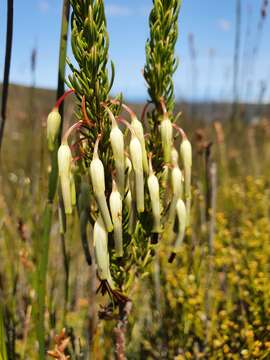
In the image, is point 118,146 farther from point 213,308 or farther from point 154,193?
point 213,308

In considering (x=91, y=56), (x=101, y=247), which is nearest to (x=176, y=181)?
(x=101, y=247)

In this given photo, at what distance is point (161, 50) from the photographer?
45.7 inches

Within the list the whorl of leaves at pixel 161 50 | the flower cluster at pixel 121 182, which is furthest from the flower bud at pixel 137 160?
the whorl of leaves at pixel 161 50

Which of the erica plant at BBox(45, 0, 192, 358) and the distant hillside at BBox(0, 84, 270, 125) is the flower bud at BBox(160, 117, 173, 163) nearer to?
the erica plant at BBox(45, 0, 192, 358)

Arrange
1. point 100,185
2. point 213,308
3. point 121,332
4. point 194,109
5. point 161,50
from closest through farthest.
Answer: point 100,185 < point 161,50 < point 121,332 < point 213,308 < point 194,109

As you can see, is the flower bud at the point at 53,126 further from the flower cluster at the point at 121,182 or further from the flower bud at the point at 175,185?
the flower bud at the point at 175,185

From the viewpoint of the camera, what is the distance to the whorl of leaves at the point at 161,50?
1.14 m

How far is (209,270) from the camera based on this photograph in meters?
2.21

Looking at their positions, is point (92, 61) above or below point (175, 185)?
above

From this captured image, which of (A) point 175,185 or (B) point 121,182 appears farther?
(A) point 175,185

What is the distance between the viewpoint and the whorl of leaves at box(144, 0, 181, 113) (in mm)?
1136

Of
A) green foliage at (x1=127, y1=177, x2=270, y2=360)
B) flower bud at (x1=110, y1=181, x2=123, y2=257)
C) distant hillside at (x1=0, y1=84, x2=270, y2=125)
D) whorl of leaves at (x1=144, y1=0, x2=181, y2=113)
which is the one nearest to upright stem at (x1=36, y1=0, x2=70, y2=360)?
flower bud at (x1=110, y1=181, x2=123, y2=257)

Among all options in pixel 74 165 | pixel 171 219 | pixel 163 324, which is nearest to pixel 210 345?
pixel 163 324

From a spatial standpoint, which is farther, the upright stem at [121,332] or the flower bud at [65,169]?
the upright stem at [121,332]
